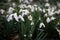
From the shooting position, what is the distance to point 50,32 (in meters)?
3.54

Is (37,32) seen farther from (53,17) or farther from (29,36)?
(53,17)

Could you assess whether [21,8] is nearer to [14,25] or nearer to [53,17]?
Answer: [14,25]

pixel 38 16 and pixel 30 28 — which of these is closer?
pixel 30 28

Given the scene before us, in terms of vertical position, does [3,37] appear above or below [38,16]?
below

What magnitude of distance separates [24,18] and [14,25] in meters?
→ 0.20

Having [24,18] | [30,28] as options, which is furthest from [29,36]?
[24,18]

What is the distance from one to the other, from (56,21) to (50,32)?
0.75 ft

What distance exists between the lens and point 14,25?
11.3 ft

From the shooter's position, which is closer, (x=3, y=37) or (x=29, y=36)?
(x=29, y=36)

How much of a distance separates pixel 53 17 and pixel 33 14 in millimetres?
345

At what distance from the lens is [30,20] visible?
3314 millimetres

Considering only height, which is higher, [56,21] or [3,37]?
[56,21]

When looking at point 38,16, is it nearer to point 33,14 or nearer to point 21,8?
point 33,14

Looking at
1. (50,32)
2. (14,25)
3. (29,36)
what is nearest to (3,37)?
(14,25)
